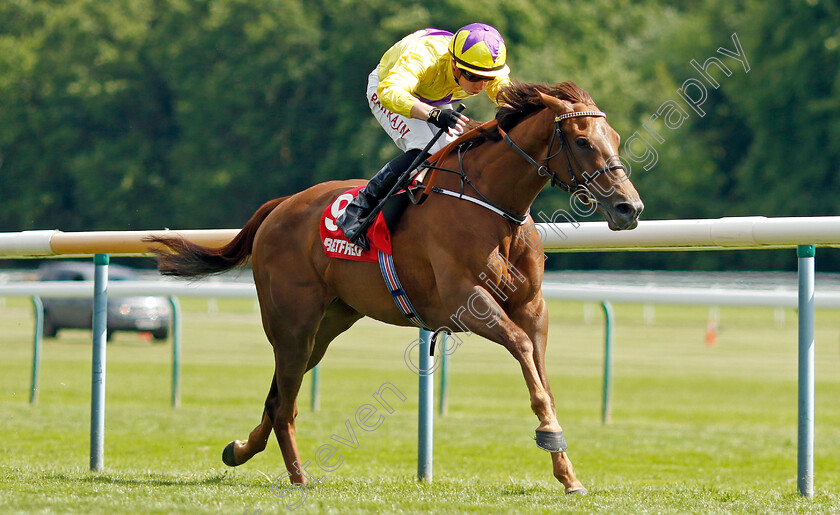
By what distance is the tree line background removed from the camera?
33375mm

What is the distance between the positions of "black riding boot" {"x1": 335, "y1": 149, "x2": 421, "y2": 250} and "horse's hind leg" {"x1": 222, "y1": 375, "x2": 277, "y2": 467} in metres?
0.98

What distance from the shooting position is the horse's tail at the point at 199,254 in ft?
19.1

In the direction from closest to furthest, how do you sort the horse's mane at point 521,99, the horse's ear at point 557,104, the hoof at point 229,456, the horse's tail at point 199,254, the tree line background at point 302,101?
the horse's ear at point 557,104 < the horse's mane at point 521,99 < the hoof at point 229,456 < the horse's tail at point 199,254 < the tree line background at point 302,101

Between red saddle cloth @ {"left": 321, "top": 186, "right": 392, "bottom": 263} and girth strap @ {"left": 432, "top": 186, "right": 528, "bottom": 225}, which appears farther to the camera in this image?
red saddle cloth @ {"left": 321, "top": 186, "right": 392, "bottom": 263}

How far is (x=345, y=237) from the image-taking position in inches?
199

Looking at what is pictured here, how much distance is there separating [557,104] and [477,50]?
563mm

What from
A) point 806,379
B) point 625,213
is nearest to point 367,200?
point 625,213

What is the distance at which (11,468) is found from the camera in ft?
18.8

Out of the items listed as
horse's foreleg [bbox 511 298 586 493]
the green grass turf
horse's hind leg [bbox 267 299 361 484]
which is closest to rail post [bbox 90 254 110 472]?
the green grass turf

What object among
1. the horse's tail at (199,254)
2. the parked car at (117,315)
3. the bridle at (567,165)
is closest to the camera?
the bridle at (567,165)

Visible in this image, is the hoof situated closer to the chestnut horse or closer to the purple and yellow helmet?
the chestnut horse

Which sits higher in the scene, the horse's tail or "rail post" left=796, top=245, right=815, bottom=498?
the horse's tail

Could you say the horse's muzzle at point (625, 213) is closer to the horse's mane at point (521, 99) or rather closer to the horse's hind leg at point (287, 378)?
the horse's mane at point (521, 99)

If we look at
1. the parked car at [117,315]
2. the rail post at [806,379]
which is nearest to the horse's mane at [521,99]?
the rail post at [806,379]
